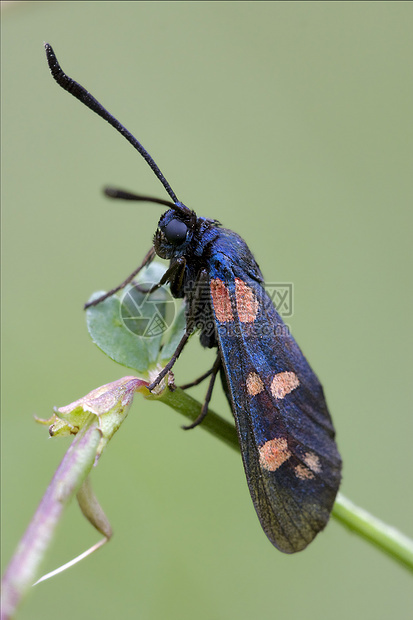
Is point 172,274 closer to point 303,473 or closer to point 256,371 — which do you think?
point 256,371

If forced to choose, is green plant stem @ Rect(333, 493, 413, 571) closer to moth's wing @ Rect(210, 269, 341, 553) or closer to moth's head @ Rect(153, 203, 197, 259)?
moth's wing @ Rect(210, 269, 341, 553)

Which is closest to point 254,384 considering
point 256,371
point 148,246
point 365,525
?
point 256,371

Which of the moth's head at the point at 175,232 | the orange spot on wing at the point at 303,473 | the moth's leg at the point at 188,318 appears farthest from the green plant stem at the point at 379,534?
the moth's head at the point at 175,232

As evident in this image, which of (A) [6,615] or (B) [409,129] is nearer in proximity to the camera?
(A) [6,615]

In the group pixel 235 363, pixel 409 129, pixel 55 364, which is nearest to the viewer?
pixel 235 363

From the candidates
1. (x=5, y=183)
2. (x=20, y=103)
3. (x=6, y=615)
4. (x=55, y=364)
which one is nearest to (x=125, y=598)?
(x=55, y=364)

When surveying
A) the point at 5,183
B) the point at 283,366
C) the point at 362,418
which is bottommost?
the point at 362,418

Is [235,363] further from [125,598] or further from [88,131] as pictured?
[88,131]
